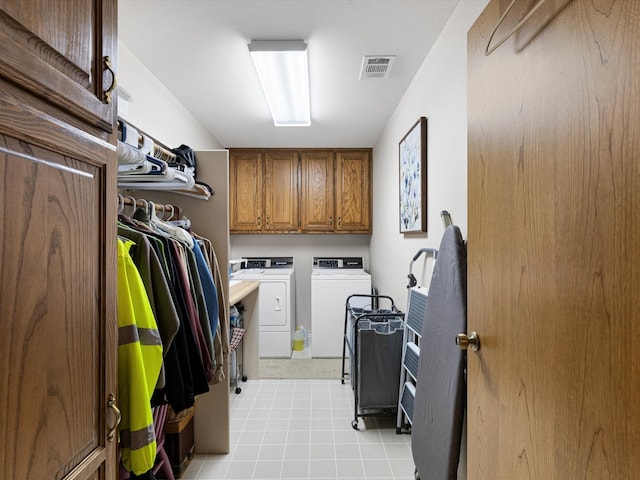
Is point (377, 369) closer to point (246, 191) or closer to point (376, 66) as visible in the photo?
point (376, 66)

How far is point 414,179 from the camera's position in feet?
7.38

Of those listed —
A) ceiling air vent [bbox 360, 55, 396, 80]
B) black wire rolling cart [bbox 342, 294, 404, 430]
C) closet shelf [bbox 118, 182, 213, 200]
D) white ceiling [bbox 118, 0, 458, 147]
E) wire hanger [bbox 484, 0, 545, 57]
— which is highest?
white ceiling [bbox 118, 0, 458, 147]

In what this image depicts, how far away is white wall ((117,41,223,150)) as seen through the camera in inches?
79.1

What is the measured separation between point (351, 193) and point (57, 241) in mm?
3616

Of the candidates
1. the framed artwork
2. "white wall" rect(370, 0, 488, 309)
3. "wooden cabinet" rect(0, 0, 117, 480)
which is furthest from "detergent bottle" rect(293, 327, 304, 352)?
"wooden cabinet" rect(0, 0, 117, 480)

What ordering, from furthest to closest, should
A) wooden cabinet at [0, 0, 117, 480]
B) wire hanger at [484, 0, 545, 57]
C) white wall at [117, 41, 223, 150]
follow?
white wall at [117, 41, 223, 150], wire hanger at [484, 0, 545, 57], wooden cabinet at [0, 0, 117, 480]

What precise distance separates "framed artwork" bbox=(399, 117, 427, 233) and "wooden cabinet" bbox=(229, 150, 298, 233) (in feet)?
5.76

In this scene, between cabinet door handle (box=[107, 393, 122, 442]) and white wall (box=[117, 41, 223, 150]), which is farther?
white wall (box=[117, 41, 223, 150])

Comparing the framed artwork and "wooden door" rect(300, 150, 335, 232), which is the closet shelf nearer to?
the framed artwork

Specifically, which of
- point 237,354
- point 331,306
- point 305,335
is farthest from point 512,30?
point 305,335

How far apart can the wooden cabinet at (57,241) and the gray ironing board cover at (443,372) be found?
3.61 feet

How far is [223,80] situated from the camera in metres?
2.38

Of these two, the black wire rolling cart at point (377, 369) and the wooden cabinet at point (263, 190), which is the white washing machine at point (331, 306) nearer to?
the wooden cabinet at point (263, 190)

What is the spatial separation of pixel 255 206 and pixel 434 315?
9.71 ft
